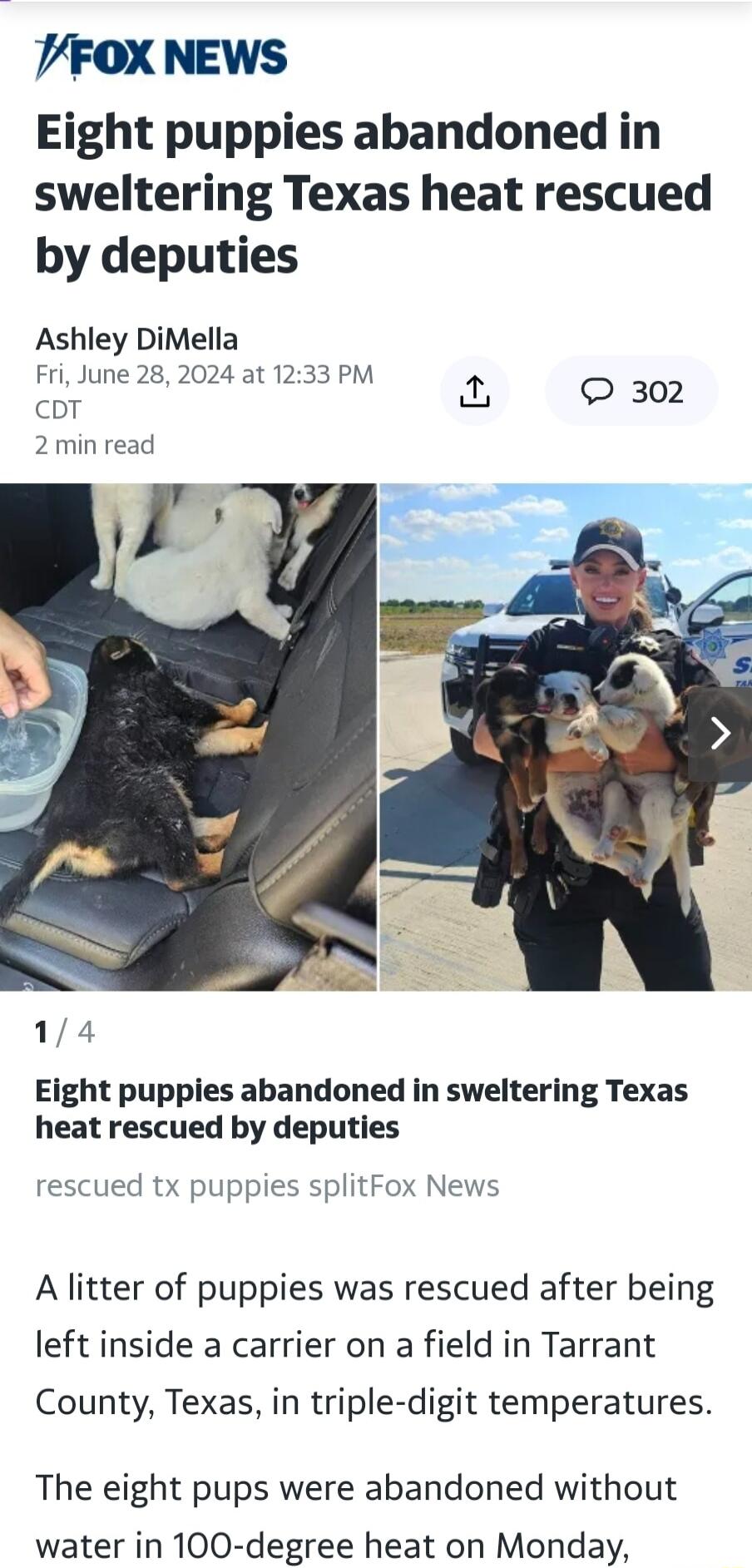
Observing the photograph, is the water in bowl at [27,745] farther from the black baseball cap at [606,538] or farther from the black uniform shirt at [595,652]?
the black baseball cap at [606,538]

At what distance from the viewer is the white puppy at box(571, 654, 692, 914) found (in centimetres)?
155

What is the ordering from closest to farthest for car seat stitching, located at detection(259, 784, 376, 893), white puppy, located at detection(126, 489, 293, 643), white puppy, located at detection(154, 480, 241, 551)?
car seat stitching, located at detection(259, 784, 376, 893) → white puppy, located at detection(154, 480, 241, 551) → white puppy, located at detection(126, 489, 293, 643)

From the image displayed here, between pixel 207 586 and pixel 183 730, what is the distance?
277mm

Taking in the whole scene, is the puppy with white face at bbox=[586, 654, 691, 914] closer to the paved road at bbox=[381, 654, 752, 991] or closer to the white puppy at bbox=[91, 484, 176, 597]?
the paved road at bbox=[381, 654, 752, 991]

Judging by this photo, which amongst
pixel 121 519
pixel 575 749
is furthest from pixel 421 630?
pixel 121 519

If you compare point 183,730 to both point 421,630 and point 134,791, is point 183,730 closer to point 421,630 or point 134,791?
point 134,791

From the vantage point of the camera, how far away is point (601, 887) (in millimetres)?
1584

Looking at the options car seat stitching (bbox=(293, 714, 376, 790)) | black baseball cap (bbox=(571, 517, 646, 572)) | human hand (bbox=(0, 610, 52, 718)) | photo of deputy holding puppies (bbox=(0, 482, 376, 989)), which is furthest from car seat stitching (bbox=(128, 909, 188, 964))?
black baseball cap (bbox=(571, 517, 646, 572))

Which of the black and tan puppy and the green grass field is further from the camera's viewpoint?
the black and tan puppy
